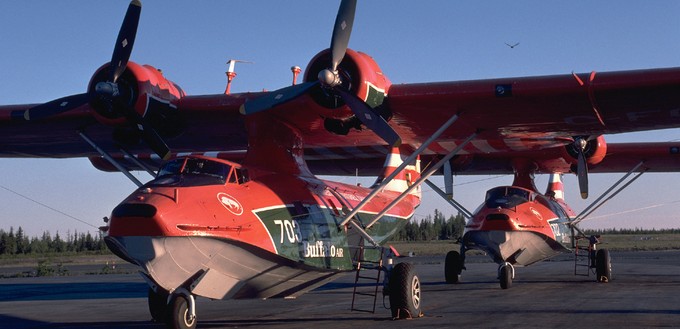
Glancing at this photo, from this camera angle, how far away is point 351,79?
12.5 metres

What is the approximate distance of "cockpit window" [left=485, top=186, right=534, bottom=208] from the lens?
19.6 meters

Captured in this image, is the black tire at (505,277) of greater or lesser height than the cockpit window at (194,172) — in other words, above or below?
below

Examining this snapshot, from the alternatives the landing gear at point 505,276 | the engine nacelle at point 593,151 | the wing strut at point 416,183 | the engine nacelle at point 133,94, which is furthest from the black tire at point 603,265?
the engine nacelle at point 133,94

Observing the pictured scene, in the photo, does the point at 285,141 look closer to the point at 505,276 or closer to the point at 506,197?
the point at 505,276

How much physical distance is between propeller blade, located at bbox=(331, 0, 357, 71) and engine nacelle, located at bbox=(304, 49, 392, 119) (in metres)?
0.32

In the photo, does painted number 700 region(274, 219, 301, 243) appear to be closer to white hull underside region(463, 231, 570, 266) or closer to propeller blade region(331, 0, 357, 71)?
propeller blade region(331, 0, 357, 71)

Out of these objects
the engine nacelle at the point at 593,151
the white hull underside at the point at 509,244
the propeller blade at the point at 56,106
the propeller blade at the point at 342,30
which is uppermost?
the propeller blade at the point at 342,30

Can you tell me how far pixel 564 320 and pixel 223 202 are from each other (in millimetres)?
5260

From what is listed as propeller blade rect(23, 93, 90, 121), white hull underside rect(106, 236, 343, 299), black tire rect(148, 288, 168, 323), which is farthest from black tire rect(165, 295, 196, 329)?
propeller blade rect(23, 93, 90, 121)

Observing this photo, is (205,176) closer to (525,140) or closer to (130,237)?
(130,237)

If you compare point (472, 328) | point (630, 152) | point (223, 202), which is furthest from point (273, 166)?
point (630, 152)

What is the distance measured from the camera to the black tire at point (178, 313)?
384 inches

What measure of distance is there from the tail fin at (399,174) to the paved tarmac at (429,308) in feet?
8.18

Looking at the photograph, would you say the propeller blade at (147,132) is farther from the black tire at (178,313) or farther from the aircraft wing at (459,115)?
the black tire at (178,313)
